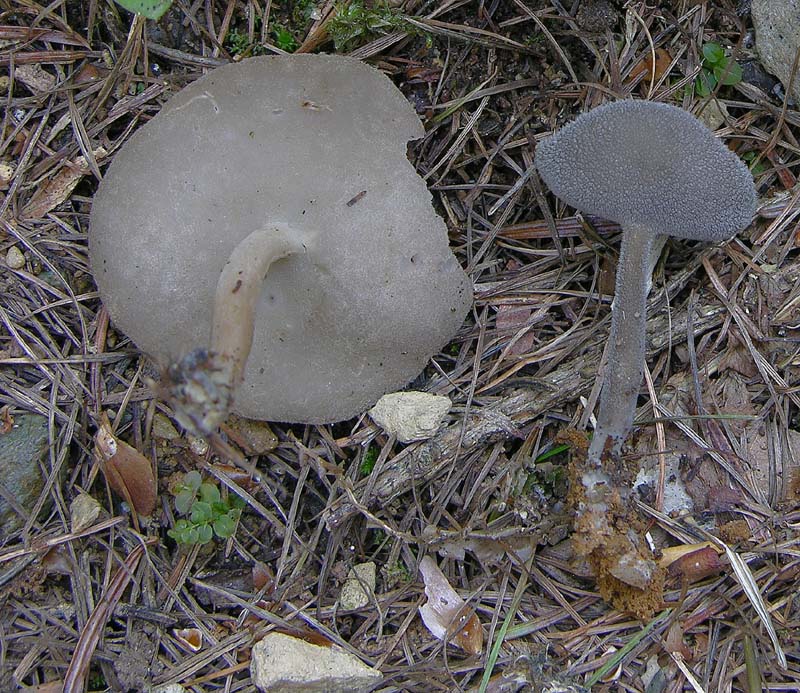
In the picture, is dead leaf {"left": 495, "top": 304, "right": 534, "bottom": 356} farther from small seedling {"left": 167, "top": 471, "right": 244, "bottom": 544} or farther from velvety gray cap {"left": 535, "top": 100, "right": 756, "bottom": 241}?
small seedling {"left": 167, "top": 471, "right": 244, "bottom": 544}

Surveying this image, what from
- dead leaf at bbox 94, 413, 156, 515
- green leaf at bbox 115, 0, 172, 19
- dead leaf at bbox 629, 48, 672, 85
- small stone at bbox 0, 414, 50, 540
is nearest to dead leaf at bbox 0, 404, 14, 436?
small stone at bbox 0, 414, 50, 540

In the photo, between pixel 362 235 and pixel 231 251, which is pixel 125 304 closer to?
pixel 231 251

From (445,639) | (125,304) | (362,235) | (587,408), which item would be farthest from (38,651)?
(587,408)

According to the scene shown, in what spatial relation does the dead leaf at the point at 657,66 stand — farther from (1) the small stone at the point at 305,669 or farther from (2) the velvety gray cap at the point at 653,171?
(1) the small stone at the point at 305,669

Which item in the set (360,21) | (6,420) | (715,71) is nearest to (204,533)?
(6,420)

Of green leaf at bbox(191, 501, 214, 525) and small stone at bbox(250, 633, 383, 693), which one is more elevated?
green leaf at bbox(191, 501, 214, 525)

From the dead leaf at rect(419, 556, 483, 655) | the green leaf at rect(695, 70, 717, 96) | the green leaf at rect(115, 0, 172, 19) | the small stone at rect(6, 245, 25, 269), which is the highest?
the green leaf at rect(115, 0, 172, 19)
